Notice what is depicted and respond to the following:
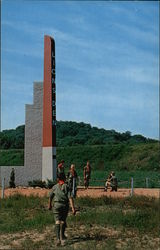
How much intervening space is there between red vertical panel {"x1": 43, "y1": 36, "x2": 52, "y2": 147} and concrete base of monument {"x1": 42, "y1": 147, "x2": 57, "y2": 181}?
1.40 ft

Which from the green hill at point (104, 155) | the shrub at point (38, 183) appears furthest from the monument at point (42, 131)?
the green hill at point (104, 155)

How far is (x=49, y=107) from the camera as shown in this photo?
91.4ft

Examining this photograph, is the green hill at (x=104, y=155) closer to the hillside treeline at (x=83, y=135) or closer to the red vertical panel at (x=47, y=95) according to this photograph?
the hillside treeline at (x=83, y=135)

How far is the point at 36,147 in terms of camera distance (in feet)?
96.9

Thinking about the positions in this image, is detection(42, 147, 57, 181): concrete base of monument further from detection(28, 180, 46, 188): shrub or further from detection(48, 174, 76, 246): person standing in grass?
detection(48, 174, 76, 246): person standing in grass

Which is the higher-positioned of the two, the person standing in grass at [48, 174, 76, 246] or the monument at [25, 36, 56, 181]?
the monument at [25, 36, 56, 181]

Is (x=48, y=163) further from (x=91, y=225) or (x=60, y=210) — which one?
(x=60, y=210)

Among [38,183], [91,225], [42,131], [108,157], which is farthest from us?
[108,157]

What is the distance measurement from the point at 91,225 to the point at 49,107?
15250mm

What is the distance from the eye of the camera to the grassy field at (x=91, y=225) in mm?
11469

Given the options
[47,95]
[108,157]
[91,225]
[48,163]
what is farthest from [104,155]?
[91,225]

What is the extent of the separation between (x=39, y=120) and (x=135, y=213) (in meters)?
16.1

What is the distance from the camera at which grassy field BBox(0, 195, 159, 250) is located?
452 inches

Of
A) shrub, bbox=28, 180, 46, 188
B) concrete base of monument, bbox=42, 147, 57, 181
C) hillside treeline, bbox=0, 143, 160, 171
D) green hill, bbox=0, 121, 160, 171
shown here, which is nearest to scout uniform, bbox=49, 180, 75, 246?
concrete base of monument, bbox=42, 147, 57, 181
